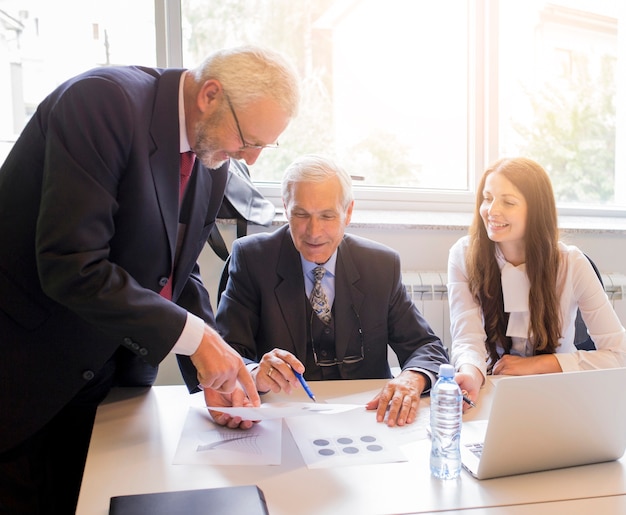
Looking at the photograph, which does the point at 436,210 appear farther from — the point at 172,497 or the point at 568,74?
the point at 172,497

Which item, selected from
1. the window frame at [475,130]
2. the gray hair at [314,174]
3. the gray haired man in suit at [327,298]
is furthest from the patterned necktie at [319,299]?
the window frame at [475,130]

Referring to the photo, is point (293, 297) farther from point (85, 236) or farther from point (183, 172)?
point (85, 236)

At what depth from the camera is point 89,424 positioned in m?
1.60

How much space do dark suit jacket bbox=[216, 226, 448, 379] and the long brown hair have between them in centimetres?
32

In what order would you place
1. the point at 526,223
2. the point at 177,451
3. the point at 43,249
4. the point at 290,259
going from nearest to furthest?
the point at 43,249 < the point at 177,451 < the point at 290,259 < the point at 526,223

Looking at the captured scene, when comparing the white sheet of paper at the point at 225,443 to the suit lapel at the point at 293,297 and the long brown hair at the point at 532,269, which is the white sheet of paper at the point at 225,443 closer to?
the suit lapel at the point at 293,297

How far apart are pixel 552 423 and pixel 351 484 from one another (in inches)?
15.3

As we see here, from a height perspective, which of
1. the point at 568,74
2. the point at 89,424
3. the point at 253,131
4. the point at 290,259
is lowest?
the point at 89,424

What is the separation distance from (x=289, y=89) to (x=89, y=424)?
97 centimetres

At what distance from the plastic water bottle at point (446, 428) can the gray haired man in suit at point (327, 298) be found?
577mm

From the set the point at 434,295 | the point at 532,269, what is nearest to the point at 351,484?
the point at 532,269

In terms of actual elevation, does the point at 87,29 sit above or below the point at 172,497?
above

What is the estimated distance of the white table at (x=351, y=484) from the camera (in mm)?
1082

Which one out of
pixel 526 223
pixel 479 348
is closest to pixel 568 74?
pixel 526 223
